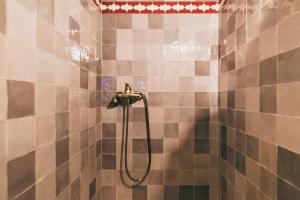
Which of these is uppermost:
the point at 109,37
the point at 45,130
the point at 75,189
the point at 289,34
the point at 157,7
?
the point at 157,7

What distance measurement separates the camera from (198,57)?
1765 millimetres

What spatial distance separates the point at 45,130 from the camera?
Answer: 2.97 ft

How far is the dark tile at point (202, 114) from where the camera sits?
1777mm

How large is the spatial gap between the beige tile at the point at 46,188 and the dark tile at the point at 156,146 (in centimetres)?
90

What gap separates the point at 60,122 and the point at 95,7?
36.6 inches

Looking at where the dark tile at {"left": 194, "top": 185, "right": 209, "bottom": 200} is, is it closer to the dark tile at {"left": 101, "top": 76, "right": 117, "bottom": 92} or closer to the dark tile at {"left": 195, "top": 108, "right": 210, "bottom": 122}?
the dark tile at {"left": 195, "top": 108, "right": 210, "bottom": 122}

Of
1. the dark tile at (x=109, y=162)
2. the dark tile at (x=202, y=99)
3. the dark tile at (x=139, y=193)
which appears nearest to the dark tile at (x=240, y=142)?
the dark tile at (x=202, y=99)

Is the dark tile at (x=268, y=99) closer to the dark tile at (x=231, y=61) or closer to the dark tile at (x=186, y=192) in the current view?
the dark tile at (x=231, y=61)

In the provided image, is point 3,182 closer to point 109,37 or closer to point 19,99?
point 19,99

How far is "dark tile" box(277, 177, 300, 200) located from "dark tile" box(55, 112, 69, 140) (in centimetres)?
91

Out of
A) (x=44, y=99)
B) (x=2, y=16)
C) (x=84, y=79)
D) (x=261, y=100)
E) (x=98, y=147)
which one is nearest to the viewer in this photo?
(x=2, y=16)

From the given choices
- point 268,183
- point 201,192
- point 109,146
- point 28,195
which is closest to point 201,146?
point 201,192

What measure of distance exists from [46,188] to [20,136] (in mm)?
299

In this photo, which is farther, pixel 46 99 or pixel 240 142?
pixel 240 142
